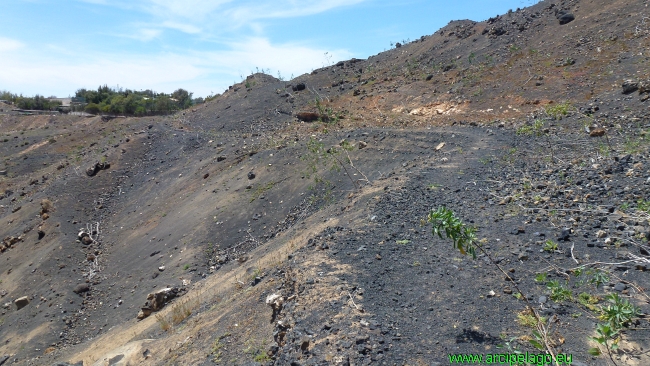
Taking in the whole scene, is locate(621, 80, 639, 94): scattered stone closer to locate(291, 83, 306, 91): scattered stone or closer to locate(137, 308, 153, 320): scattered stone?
locate(137, 308, 153, 320): scattered stone

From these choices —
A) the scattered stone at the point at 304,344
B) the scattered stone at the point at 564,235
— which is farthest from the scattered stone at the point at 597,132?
the scattered stone at the point at 304,344

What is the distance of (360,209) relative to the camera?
265 inches

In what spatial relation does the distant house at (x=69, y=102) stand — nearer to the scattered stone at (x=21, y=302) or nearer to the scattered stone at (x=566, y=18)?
the scattered stone at (x=21, y=302)

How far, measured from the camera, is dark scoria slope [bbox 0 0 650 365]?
3.89m

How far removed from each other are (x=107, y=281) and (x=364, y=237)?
23.6 ft

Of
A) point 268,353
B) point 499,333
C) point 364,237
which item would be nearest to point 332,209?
point 364,237

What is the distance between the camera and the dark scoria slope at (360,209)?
389 cm

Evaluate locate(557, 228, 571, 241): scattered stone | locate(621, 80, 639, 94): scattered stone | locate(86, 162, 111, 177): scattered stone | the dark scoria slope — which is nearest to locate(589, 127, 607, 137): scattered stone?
the dark scoria slope

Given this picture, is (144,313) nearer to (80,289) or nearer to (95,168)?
(80,289)

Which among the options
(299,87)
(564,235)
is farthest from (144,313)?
(299,87)

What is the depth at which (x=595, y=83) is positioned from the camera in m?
12.7

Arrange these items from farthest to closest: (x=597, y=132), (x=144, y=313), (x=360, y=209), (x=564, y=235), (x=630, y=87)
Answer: (x=630, y=87), (x=597, y=132), (x=144, y=313), (x=360, y=209), (x=564, y=235)

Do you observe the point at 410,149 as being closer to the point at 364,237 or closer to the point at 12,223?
the point at 364,237

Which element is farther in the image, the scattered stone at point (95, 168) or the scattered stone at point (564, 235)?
the scattered stone at point (95, 168)
